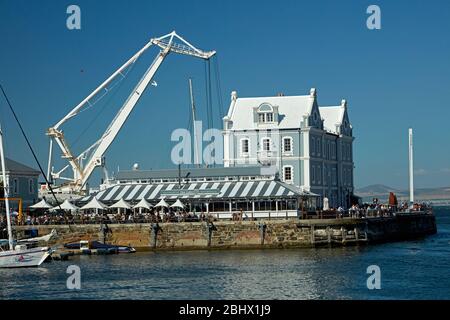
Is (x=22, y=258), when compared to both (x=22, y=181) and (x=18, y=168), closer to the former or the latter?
(x=22, y=181)

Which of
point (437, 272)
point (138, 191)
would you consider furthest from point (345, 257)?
point (138, 191)

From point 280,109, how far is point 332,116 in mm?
10420

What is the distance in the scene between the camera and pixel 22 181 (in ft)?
298

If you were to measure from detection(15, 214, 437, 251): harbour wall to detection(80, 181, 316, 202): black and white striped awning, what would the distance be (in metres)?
4.61

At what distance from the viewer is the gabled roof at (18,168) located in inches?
3521

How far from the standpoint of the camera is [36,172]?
9269 cm

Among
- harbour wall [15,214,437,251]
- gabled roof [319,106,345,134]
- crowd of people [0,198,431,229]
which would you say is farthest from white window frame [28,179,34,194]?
gabled roof [319,106,345,134]

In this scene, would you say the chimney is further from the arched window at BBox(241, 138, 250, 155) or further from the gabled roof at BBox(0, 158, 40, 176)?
the gabled roof at BBox(0, 158, 40, 176)

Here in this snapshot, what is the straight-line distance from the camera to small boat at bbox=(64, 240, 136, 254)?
69.0m

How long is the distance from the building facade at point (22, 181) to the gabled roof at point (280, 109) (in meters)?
20.7

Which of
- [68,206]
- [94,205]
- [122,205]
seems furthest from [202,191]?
[68,206]
